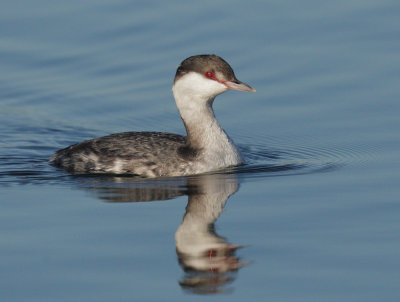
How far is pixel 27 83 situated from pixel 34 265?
8.97 metres

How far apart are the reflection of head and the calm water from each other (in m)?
0.02

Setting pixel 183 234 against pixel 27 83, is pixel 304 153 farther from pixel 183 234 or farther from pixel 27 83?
pixel 27 83

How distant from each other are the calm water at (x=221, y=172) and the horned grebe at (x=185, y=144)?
34 cm

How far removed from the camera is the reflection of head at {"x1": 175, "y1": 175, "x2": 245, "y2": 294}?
9047 millimetres

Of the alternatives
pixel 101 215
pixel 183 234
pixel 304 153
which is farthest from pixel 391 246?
pixel 304 153

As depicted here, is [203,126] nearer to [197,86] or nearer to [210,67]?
[197,86]

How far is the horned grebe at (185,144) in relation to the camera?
1350 cm

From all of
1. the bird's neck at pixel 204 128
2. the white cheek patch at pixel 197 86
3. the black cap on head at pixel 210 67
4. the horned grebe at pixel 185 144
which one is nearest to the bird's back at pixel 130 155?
the horned grebe at pixel 185 144

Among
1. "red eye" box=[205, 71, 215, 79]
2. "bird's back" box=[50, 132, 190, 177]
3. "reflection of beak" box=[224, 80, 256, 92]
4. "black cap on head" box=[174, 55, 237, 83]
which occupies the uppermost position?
"black cap on head" box=[174, 55, 237, 83]

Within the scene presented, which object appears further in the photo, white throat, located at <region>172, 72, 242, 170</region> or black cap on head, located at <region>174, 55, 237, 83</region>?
white throat, located at <region>172, 72, 242, 170</region>

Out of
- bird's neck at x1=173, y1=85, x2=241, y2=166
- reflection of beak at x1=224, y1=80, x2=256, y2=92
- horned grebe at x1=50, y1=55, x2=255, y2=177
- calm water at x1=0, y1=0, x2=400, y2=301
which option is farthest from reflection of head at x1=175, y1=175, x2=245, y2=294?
reflection of beak at x1=224, y1=80, x2=256, y2=92

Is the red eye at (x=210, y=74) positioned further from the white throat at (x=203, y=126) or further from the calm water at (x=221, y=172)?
the calm water at (x=221, y=172)

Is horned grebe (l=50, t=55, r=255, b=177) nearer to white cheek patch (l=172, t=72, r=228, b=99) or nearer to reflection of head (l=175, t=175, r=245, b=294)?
white cheek patch (l=172, t=72, r=228, b=99)

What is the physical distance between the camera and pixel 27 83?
17.8 metres
